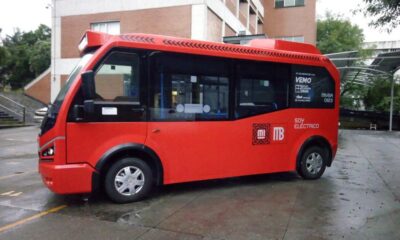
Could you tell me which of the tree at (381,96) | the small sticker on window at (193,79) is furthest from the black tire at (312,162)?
the tree at (381,96)

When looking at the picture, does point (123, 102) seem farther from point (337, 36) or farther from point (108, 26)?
point (337, 36)

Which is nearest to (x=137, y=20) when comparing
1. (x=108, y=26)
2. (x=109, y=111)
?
(x=108, y=26)

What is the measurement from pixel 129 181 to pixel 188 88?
73.5 inches

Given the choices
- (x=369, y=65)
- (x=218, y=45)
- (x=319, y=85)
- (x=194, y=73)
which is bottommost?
(x=319, y=85)

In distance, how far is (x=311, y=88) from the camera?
8.20m

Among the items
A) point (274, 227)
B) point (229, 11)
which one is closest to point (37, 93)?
point (229, 11)

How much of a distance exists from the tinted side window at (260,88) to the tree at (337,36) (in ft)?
105

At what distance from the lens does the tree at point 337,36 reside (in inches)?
1510

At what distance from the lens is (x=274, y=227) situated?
5.13m

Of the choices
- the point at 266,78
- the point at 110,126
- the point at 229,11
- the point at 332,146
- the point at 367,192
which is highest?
the point at 229,11

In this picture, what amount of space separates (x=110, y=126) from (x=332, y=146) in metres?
5.14

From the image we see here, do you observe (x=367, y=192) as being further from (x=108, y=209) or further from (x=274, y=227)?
(x=108, y=209)

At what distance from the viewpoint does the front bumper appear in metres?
5.62

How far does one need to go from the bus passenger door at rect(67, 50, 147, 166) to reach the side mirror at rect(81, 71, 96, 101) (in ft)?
0.56
